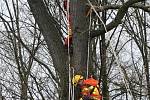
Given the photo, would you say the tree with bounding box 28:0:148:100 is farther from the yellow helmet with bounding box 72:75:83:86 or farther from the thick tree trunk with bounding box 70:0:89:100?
the yellow helmet with bounding box 72:75:83:86

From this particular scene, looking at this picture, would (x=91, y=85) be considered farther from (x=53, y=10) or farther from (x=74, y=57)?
(x=53, y=10)

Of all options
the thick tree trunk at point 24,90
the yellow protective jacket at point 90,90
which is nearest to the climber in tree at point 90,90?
the yellow protective jacket at point 90,90

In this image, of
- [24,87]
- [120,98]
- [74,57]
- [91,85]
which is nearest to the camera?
[91,85]

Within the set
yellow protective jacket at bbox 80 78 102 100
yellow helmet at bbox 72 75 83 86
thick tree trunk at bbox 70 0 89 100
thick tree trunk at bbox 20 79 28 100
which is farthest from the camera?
thick tree trunk at bbox 20 79 28 100

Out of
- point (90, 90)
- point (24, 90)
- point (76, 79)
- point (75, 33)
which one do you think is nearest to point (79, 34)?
point (75, 33)

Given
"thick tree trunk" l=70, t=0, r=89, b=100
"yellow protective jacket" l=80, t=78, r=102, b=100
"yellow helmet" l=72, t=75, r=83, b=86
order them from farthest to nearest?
"thick tree trunk" l=70, t=0, r=89, b=100, "yellow helmet" l=72, t=75, r=83, b=86, "yellow protective jacket" l=80, t=78, r=102, b=100

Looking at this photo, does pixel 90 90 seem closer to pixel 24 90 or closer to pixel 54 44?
pixel 54 44

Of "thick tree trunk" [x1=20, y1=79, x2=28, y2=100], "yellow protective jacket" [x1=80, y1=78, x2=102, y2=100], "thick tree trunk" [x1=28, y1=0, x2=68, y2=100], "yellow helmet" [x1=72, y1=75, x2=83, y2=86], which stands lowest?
"yellow protective jacket" [x1=80, y1=78, x2=102, y2=100]

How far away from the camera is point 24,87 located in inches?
404

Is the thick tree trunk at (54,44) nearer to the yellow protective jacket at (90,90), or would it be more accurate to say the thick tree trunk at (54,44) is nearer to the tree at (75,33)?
the tree at (75,33)

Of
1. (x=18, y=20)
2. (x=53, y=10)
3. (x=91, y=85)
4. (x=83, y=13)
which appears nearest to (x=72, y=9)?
(x=83, y=13)

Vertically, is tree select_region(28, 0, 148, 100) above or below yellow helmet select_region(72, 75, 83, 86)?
above

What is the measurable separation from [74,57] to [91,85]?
26.0 inches

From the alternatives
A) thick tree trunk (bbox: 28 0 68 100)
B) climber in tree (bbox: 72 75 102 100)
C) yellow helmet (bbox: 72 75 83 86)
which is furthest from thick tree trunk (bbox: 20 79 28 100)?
climber in tree (bbox: 72 75 102 100)
